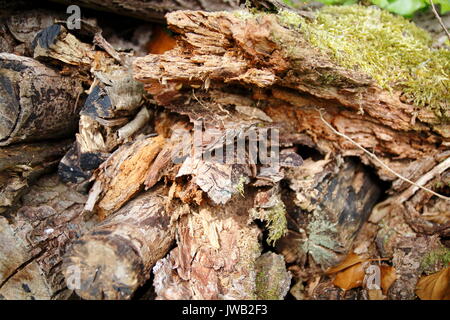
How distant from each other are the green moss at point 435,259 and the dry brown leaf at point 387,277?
0.19 meters

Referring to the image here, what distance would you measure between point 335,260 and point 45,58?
8.53 feet

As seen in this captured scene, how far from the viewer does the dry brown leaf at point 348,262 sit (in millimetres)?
2268

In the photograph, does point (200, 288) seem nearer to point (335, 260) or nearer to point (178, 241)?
point (178, 241)

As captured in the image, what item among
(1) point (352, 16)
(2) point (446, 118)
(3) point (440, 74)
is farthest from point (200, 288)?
(1) point (352, 16)

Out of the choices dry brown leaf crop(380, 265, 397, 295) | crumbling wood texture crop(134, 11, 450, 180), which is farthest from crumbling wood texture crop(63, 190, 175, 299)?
dry brown leaf crop(380, 265, 397, 295)

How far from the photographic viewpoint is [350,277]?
223 centimetres

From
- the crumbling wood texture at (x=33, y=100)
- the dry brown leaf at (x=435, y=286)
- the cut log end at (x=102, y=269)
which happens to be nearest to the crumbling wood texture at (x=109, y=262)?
the cut log end at (x=102, y=269)

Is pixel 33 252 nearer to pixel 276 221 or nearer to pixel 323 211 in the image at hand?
pixel 276 221

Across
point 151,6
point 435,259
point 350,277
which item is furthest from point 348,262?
point 151,6

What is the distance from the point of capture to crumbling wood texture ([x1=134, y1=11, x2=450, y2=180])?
182 cm

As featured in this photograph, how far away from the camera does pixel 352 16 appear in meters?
2.57

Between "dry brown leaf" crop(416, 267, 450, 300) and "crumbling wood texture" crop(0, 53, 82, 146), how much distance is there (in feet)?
9.05

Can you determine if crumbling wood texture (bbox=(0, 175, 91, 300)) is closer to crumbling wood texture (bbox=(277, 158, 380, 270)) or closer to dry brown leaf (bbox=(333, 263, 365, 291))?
crumbling wood texture (bbox=(277, 158, 380, 270))

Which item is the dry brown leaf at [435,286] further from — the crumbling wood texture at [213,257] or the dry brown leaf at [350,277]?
the crumbling wood texture at [213,257]
